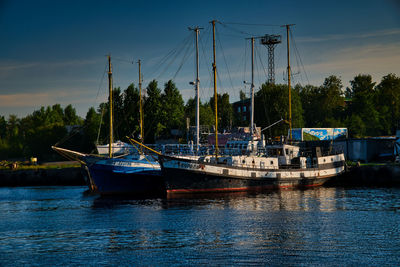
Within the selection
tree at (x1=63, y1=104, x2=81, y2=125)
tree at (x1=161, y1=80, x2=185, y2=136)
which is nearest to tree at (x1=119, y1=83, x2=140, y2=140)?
tree at (x1=161, y1=80, x2=185, y2=136)

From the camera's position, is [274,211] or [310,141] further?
[310,141]

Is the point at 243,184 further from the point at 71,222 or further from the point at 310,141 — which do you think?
the point at 310,141

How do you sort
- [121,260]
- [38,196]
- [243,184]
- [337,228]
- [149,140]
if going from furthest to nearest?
[149,140] < [38,196] < [243,184] < [337,228] < [121,260]

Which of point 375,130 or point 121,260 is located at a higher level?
point 375,130

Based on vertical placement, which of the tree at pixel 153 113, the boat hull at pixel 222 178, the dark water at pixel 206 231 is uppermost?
the tree at pixel 153 113

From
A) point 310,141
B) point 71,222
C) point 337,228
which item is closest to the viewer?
point 337,228

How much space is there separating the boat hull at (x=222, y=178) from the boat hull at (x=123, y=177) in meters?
5.51

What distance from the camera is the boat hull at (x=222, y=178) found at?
45812mm

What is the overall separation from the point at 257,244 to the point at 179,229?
6478 millimetres

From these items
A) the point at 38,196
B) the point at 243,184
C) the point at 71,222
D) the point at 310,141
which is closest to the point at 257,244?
the point at 71,222

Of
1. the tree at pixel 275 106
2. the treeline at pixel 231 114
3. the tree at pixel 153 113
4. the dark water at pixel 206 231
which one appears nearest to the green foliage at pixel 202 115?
the treeline at pixel 231 114

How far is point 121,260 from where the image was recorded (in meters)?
22.8

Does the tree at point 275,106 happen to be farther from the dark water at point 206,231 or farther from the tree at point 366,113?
the dark water at point 206,231

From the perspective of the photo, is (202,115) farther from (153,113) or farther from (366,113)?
(366,113)
